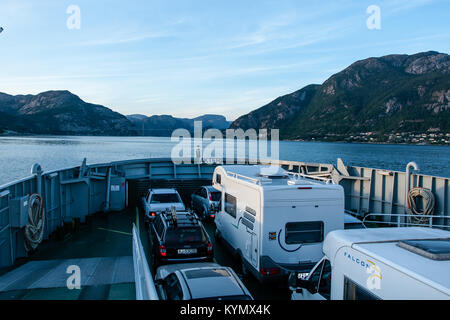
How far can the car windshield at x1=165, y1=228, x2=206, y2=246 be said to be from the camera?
836 cm

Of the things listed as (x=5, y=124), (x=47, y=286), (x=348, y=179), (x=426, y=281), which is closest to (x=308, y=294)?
(x=426, y=281)

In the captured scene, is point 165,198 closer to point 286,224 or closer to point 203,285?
point 286,224

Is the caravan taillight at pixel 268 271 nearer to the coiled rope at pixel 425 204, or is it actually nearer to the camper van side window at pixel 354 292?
the camper van side window at pixel 354 292

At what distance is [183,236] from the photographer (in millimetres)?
8438

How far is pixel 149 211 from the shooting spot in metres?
13.3

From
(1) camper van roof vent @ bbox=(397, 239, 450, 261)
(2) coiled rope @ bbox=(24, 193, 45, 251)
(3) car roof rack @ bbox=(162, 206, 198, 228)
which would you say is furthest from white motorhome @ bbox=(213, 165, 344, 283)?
(2) coiled rope @ bbox=(24, 193, 45, 251)

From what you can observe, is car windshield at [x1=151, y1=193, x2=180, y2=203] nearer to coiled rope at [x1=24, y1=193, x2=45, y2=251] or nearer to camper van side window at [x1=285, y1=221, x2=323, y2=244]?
coiled rope at [x1=24, y1=193, x2=45, y2=251]

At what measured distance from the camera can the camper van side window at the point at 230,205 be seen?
366 inches

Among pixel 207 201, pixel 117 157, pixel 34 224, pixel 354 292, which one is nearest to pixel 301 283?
pixel 354 292

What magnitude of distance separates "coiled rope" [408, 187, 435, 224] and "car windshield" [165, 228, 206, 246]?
25.7ft

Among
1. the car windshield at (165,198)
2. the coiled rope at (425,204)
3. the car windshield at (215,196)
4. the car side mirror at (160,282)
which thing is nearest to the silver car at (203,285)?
the car side mirror at (160,282)

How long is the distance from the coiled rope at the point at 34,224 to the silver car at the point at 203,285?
18.4 feet

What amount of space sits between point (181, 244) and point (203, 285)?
10.3 feet
